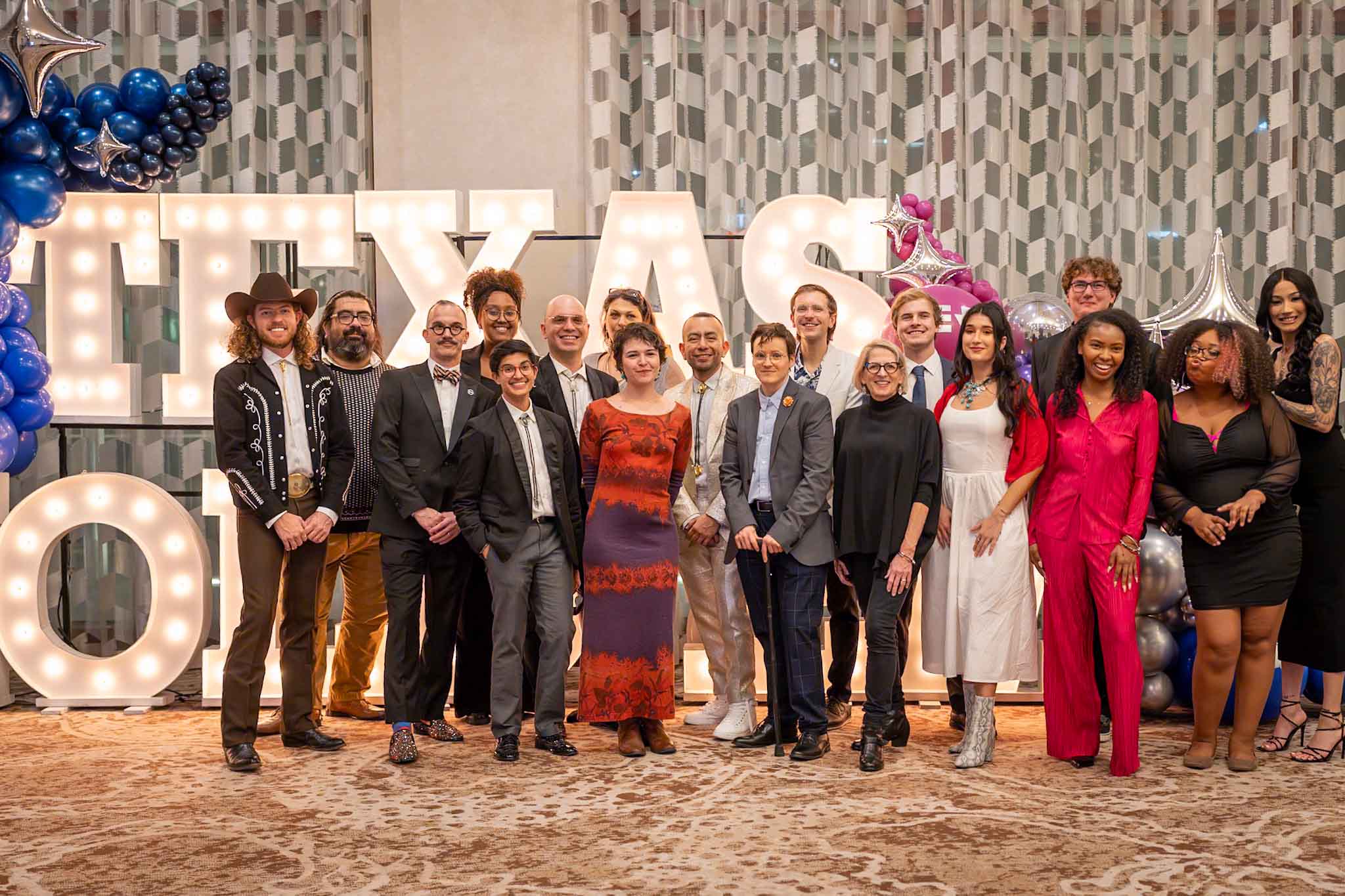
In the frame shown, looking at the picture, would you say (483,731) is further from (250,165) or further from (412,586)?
(250,165)

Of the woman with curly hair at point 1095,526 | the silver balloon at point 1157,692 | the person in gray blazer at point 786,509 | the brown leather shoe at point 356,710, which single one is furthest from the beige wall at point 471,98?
the silver balloon at point 1157,692

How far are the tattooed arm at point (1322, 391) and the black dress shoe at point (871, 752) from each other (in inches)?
68.7

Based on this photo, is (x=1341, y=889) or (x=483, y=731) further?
(x=483, y=731)

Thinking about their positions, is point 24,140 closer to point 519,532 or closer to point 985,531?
point 519,532

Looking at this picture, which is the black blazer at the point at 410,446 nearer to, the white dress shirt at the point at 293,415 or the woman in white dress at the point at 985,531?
the white dress shirt at the point at 293,415

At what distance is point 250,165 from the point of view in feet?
20.9

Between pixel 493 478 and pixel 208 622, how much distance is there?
169 cm

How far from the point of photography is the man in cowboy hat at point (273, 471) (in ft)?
13.4

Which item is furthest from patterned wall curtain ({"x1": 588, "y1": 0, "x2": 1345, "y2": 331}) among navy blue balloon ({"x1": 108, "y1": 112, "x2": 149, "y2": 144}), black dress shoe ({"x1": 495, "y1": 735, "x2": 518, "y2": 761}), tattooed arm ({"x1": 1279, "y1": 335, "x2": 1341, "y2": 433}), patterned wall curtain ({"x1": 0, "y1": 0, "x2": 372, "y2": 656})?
black dress shoe ({"x1": 495, "y1": 735, "x2": 518, "y2": 761})

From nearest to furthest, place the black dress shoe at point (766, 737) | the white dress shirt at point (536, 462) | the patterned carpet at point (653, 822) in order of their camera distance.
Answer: the patterned carpet at point (653, 822) → the white dress shirt at point (536, 462) → the black dress shoe at point (766, 737)

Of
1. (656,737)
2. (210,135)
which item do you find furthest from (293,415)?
(210,135)

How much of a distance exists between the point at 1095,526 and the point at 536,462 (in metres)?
1.84

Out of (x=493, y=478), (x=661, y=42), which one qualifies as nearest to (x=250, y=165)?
(x=661, y=42)

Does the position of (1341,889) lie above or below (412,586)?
below
